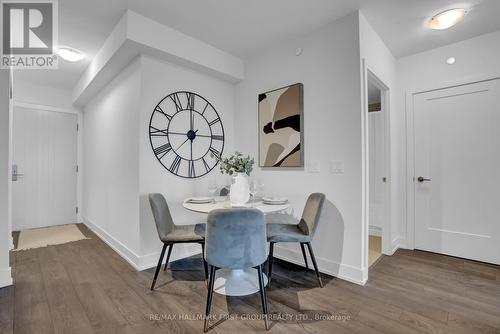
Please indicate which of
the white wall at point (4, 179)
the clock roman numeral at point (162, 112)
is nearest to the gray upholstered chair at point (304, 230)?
the clock roman numeral at point (162, 112)

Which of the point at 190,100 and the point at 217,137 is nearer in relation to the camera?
the point at 190,100

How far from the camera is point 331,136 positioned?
242 cm

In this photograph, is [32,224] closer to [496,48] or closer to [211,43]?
[211,43]

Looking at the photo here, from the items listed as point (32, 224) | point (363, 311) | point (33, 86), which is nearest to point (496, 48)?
point (363, 311)

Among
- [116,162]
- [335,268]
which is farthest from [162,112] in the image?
[335,268]

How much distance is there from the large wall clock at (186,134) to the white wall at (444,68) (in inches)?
98.6

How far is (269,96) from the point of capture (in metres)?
2.96

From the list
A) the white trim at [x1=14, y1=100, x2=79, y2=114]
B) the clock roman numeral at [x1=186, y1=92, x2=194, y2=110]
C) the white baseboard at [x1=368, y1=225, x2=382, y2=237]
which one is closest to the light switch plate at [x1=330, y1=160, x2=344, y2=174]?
the clock roman numeral at [x1=186, y1=92, x2=194, y2=110]

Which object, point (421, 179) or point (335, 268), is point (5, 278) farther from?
point (421, 179)

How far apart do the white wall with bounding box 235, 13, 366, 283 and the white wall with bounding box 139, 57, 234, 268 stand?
100 centimetres

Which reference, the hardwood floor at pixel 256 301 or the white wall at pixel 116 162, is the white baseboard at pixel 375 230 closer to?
the hardwood floor at pixel 256 301

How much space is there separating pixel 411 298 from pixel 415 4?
2.55m

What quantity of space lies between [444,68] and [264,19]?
2277 mm

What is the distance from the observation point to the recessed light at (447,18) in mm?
2219
